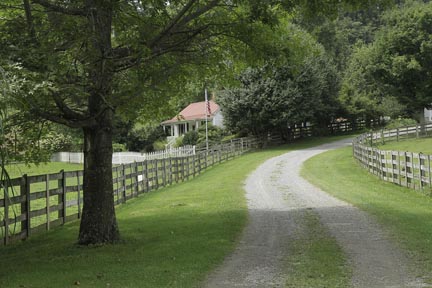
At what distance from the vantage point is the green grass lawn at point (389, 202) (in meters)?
8.66

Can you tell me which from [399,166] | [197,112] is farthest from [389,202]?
[197,112]

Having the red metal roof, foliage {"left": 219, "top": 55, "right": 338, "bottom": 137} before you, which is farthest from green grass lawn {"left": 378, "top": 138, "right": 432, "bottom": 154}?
the red metal roof

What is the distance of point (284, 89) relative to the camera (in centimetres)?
4494

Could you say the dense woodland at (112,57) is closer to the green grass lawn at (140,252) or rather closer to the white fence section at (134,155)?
the green grass lawn at (140,252)

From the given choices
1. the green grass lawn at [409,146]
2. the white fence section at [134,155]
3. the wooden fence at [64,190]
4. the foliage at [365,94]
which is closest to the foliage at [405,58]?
the foliage at [365,94]

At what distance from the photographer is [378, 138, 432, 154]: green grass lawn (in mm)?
33500

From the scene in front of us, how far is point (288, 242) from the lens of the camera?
31.4ft

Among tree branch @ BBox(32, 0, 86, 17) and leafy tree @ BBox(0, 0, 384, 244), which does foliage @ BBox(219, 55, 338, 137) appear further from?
tree branch @ BBox(32, 0, 86, 17)

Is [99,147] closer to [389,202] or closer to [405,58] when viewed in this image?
[389,202]

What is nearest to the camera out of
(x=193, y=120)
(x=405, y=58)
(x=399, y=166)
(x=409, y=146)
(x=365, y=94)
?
(x=399, y=166)

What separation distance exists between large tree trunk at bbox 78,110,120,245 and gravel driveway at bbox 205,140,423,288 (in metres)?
2.62

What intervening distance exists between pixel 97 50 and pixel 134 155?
35841mm

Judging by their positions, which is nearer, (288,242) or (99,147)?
(288,242)

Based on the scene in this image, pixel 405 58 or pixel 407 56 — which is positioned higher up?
pixel 407 56
